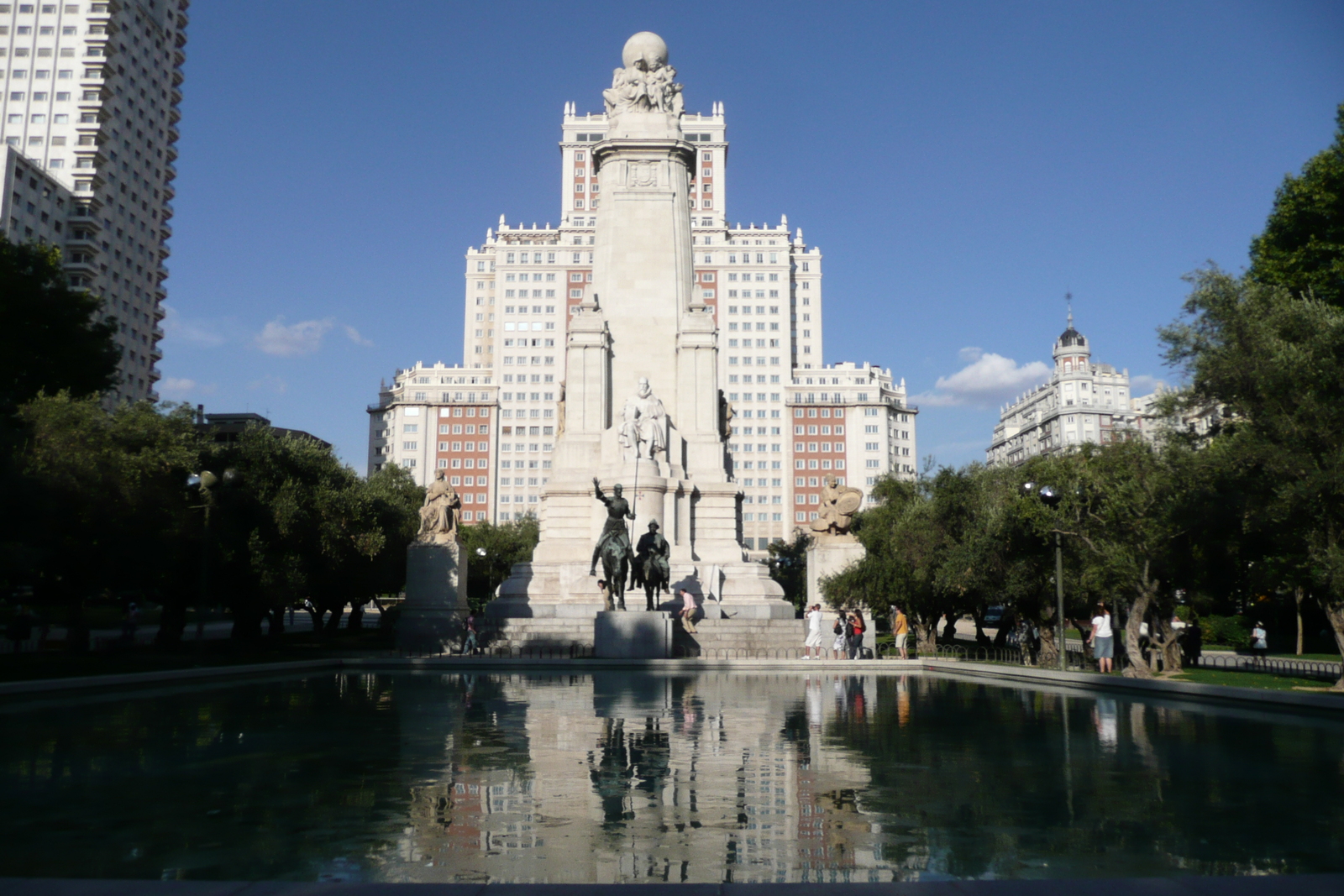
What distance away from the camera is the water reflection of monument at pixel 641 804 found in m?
5.98

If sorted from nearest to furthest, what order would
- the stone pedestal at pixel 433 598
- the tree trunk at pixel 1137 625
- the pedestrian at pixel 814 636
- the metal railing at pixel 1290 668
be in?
1. the tree trunk at pixel 1137 625
2. the metal railing at pixel 1290 668
3. the pedestrian at pixel 814 636
4. the stone pedestal at pixel 433 598

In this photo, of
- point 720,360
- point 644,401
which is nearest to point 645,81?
point 644,401

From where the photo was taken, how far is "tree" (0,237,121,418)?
32.1m

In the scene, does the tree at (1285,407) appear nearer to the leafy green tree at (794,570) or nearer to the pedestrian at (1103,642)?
the pedestrian at (1103,642)

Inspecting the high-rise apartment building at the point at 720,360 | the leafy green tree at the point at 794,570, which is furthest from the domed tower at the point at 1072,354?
the leafy green tree at the point at 794,570

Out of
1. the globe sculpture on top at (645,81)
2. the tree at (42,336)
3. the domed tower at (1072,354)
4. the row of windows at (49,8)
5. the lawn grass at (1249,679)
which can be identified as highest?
the row of windows at (49,8)

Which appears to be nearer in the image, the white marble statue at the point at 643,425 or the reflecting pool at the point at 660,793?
the reflecting pool at the point at 660,793

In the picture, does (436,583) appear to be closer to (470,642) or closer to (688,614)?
(470,642)

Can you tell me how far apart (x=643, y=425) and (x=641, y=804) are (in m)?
30.4

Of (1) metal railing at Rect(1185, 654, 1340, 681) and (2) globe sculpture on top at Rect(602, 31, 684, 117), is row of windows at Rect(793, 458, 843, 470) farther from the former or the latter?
(1) metal railing at Rect(1185, 654, 1340, 681)

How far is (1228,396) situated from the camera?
20562 millimetres

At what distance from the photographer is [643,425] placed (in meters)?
37.8

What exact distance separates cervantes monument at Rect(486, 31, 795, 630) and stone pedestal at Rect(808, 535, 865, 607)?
1401 mm

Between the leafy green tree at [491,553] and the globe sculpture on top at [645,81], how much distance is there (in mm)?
30735
